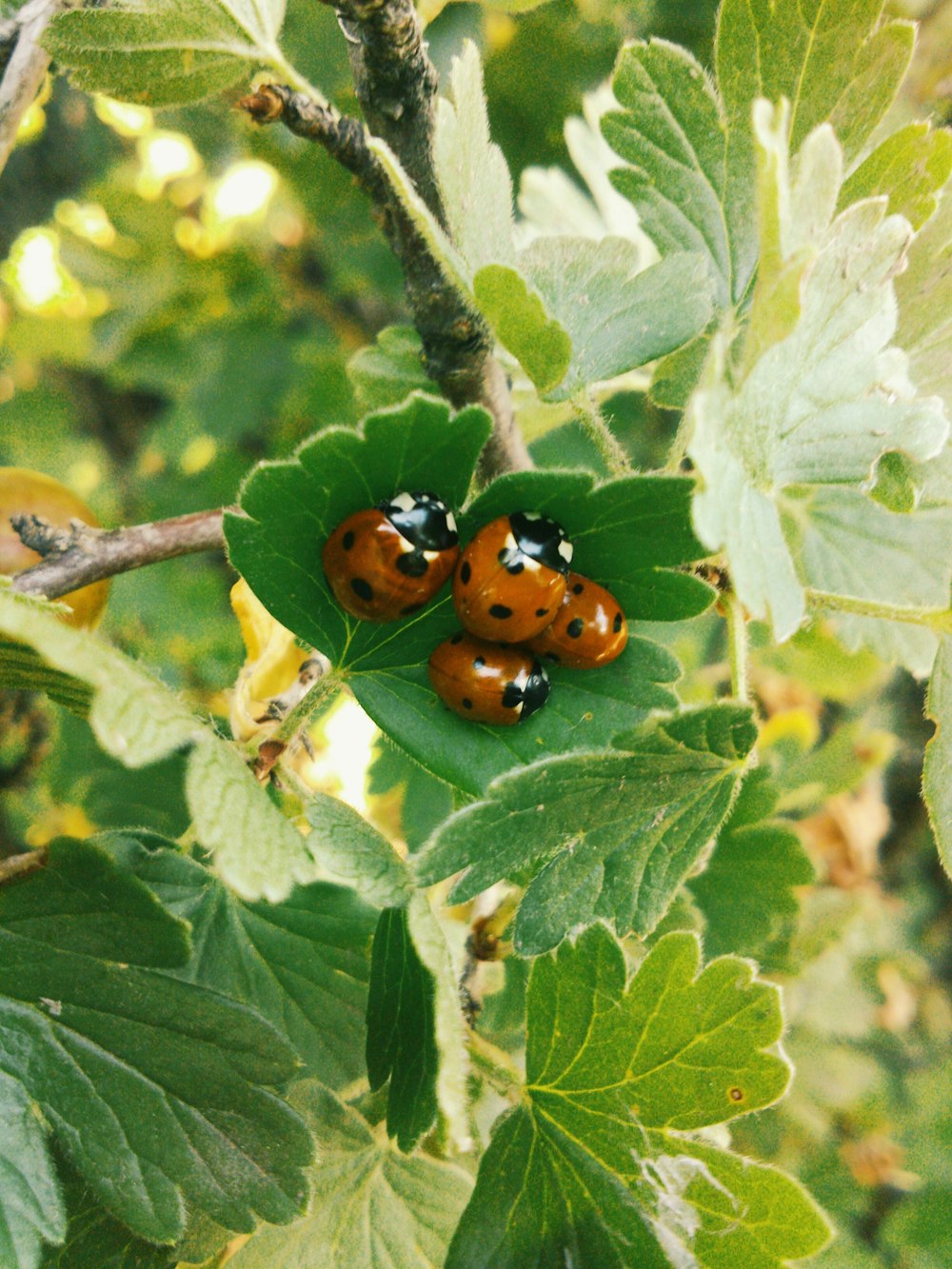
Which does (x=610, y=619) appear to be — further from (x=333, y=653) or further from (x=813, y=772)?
(x=813, y=772)

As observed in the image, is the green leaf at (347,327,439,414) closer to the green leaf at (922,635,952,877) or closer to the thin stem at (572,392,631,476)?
the thin stem at (572,392,631,476)

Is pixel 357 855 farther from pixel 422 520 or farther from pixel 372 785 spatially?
pixel 372 785

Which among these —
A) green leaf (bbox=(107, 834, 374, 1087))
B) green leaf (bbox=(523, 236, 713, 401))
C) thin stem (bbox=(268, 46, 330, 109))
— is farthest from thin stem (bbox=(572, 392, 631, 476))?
green leaf (bbox=(107, 834, 374, 1087))

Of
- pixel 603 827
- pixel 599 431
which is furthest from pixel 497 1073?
pixel 599 431

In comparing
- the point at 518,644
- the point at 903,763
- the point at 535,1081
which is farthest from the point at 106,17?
the point at 903,763

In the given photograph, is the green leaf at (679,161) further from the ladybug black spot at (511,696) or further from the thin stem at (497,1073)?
the thin stem at (497,1073)

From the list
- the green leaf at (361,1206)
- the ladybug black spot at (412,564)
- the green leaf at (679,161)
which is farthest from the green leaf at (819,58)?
the green leaf at (361,1206)
